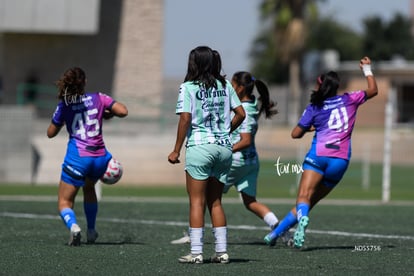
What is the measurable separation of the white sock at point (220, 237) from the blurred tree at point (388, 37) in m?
70.0

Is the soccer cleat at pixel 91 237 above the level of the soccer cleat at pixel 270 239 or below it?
below

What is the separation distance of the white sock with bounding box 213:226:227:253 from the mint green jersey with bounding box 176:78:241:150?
765 millimetres

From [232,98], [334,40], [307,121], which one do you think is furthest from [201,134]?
[334,40]

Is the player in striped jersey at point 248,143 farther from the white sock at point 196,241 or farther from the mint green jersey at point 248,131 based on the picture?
the white sock at point 196,241

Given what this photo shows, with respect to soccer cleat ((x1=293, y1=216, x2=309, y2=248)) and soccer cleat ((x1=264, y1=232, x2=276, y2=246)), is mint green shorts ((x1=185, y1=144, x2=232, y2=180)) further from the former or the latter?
soccer cleat ((x1=264, y1=232, x2=276, y2=246))

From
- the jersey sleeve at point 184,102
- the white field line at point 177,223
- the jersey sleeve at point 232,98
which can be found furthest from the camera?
the white field line at point 177,223

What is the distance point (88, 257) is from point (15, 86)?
26246 mm

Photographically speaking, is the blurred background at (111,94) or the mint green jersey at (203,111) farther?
the blurred background at (111,94)

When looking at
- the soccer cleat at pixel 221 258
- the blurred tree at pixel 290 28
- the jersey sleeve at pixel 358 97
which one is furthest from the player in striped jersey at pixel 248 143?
the blurred tree at pixel 290 28

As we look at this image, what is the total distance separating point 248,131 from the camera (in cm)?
1195

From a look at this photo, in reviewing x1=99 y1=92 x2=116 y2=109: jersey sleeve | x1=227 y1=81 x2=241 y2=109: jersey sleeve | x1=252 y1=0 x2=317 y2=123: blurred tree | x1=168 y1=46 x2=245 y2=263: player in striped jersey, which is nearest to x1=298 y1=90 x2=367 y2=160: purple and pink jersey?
x1=227 y1=81 x2=241 y2=109: jersey sleeve

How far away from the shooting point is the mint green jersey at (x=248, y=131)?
39.4 ft

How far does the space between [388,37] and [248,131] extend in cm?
6881

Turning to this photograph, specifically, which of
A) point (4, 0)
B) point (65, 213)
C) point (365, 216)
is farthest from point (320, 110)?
point (4, 0)
